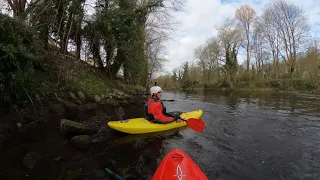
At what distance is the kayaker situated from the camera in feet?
23.0

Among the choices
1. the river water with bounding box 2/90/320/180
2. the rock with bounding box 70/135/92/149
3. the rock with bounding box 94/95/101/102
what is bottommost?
the river water with bounding box 2/90/320/180

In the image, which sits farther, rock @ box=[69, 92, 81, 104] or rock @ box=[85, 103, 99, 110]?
rock @ box=[85, 103, 99, 110]

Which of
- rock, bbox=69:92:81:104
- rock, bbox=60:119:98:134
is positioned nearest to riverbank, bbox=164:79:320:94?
rock, bbox=69:92:81:104

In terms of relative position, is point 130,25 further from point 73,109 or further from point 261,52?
point 261,52

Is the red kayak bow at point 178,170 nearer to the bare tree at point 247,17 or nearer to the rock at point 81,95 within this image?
the rock at point 81,95

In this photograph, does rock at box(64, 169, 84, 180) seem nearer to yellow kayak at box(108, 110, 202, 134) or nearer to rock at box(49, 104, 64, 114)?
yellow kayak at box(108, 110, 202, 134)

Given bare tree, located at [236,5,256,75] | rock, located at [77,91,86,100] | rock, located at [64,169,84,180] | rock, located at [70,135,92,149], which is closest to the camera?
rock, located at [64,169,84,180]

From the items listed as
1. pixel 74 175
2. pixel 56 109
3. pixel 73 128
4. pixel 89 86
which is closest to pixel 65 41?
pixel 89 86

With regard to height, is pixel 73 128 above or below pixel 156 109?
below

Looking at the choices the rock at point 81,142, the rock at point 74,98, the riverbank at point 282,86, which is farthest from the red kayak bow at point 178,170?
the riverbank at point 282,86

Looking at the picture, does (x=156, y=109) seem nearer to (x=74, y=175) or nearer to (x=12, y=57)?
(x=74, y=175)

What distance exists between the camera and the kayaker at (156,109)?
23.0 ft

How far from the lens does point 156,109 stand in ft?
23.6

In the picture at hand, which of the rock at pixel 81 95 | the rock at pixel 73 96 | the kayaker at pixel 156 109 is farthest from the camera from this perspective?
the rock at pixel 81 95
